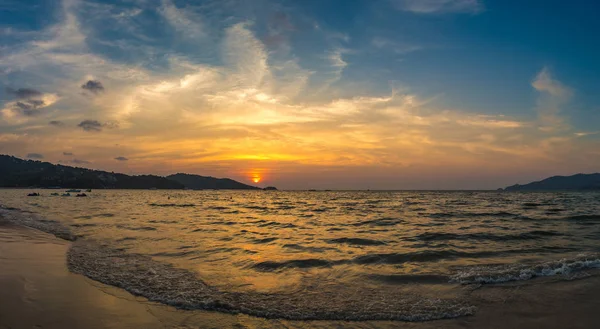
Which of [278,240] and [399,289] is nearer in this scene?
[399,289]

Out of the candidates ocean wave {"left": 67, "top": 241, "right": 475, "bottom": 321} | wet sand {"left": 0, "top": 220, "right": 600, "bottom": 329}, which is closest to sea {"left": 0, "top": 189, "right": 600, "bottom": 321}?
ocean wave {"left": 67, "top": 241, "right": 475, "bottom": 321}

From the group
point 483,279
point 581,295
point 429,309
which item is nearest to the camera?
point 429,309

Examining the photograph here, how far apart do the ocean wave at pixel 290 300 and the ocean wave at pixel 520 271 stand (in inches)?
103

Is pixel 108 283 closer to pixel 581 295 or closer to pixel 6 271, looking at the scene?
pixel 6 271

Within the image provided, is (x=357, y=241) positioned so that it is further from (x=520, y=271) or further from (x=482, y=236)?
(x=520, y=271)

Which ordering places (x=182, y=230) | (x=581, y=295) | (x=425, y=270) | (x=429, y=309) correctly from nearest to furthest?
(x=429, y=309)
(x=581, y=295)
(x=425, y=270)
(x=182, y=230)

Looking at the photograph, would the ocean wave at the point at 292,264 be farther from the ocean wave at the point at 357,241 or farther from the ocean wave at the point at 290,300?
the ocean wave at the point at 357,241

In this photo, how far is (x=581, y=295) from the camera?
9359 mm

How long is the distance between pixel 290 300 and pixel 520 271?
828cm

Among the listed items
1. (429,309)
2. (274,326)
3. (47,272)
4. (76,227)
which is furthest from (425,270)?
(76,227)

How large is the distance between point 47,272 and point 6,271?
108 cm

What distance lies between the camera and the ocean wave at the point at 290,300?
826 centimetres

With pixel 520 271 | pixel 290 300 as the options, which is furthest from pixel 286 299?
pixel 520 271

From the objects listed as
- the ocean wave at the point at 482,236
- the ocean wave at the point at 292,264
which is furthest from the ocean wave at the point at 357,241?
the ocean wave at the point at 292,264
